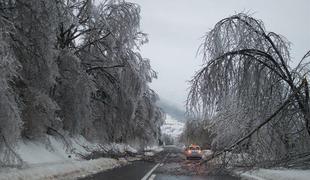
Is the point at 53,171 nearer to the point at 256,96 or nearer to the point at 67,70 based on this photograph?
the point at 67,70

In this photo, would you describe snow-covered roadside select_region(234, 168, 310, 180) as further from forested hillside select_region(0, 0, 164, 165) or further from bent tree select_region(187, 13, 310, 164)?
forested hillside select_region(0, 0, 164, 165)

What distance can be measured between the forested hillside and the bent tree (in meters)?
5.19

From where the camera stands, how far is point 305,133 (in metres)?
8.81

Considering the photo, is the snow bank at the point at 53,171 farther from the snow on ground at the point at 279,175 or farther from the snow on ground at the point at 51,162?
the snow on ground at the point at 279,175

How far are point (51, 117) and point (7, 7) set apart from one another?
316 inches

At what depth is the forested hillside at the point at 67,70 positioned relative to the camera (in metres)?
13.4

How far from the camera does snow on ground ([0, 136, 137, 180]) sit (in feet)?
49.0

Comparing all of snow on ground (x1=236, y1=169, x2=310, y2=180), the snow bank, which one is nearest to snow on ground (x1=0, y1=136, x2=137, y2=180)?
the snow bank

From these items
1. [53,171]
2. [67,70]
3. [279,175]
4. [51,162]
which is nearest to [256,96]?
[279,175]

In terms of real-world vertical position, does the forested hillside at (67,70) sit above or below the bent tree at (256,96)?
above

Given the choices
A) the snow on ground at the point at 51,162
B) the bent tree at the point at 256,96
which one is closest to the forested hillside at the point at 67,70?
the snow on ground at the point at 51,162

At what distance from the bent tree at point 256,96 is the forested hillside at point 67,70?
5187mm

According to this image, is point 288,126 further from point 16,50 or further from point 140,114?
point 140,114

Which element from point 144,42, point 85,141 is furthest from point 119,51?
point 85,141
